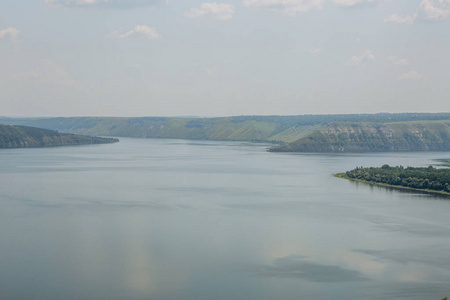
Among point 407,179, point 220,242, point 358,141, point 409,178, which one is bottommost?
point 220,242

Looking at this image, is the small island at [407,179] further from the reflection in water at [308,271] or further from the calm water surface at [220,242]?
the reflection in water at [308,271]

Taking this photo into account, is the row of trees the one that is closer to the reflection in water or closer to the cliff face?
the reflection in water

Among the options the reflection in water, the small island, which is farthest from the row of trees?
Result: the reflection in water

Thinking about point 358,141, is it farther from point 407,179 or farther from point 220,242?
point 220,242

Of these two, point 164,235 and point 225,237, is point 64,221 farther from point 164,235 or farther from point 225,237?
point 225,237

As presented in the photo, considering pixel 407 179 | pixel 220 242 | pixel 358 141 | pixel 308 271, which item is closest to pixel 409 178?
pixel 407 179

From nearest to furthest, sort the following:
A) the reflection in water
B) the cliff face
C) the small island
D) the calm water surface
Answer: the calm water surface → the reflection in water → the small island → the cliff face

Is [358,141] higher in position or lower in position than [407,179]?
higher

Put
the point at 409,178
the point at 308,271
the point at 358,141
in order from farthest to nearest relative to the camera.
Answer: the point at 358,141 < the point at 409,178 < the point at 308,271
